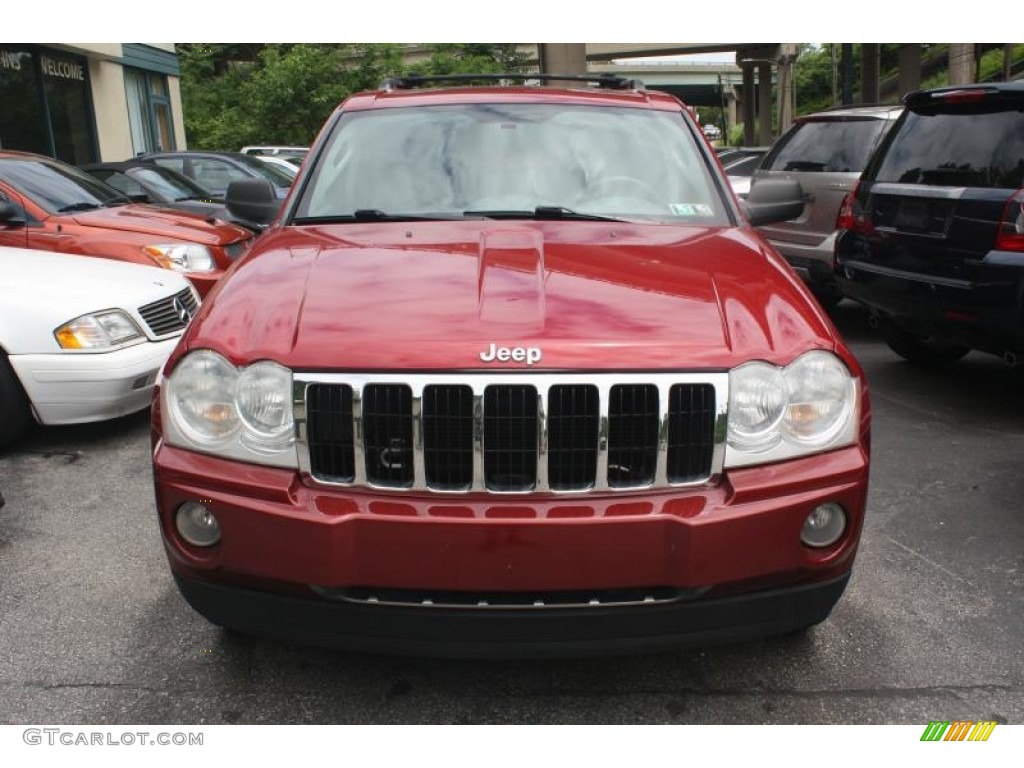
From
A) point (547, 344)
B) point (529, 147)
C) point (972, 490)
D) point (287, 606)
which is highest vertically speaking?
point (529, 147)

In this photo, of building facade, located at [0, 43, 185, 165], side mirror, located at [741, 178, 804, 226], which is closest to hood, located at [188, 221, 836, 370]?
side mirror, located at [741, 178, 804, 226]

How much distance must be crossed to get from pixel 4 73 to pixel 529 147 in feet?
53.2

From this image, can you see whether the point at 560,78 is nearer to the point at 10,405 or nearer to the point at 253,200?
the point at 253,200

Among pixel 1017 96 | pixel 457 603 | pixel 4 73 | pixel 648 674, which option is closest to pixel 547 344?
pixel 457 603

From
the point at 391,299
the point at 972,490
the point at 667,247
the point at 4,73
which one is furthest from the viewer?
the point at 4,73

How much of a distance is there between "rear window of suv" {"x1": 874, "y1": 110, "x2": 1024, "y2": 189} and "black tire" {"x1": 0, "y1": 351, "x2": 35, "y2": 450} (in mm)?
5074

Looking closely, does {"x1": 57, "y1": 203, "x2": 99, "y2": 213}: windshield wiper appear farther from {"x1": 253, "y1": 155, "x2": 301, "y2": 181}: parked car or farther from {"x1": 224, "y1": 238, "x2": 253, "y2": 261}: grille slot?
{"x1": 253, "y1": 155, "x2": 301, "y2": 181}: parked car

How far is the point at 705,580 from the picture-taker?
2.26 m

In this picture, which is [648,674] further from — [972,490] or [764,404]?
[972,490]

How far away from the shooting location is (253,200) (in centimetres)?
413

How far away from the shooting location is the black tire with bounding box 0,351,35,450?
191 inches

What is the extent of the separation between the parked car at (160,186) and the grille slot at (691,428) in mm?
8245

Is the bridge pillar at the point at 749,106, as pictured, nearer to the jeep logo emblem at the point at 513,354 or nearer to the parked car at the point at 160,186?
the parked car at the point at 160,186
